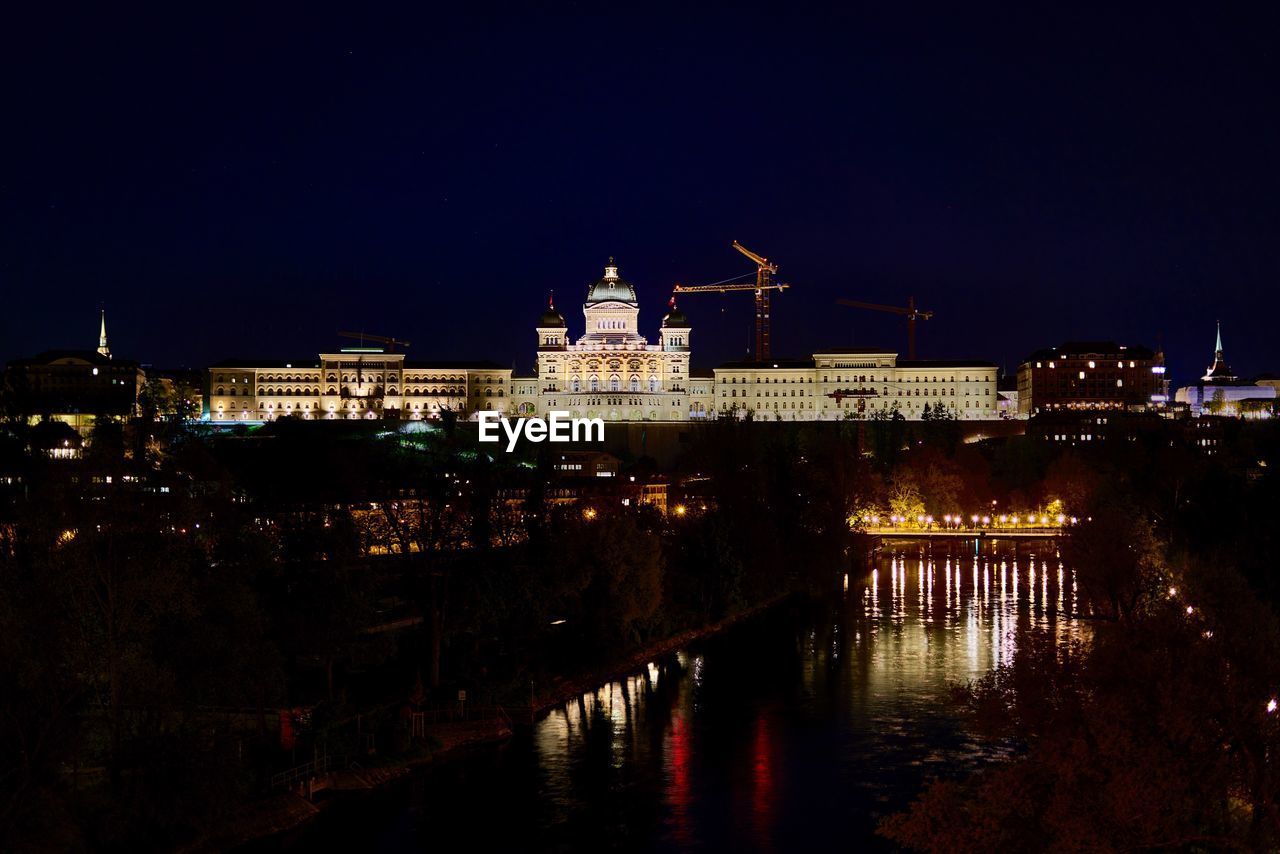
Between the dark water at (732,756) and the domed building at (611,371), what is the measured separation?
146ft

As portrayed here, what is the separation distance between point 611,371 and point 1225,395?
43.4 metres

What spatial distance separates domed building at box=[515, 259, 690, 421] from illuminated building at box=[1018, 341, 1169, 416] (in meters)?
20.9

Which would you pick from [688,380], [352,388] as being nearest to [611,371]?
[688,380]

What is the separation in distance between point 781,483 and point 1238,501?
42.9 ft

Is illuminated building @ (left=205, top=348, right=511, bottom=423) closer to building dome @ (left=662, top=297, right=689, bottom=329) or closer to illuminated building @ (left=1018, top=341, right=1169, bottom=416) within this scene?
building dome @ (left=662, top=297, right=689, bottom=329)

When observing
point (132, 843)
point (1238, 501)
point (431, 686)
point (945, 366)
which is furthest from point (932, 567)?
point (945, 366)

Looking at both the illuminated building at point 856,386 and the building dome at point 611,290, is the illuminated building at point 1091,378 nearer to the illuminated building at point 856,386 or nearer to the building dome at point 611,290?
the illuminated building at point 856,386

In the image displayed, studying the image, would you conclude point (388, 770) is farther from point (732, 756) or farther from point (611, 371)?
point (611, 371)

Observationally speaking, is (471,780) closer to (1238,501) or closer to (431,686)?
(431,686)

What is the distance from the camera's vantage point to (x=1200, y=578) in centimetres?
1752

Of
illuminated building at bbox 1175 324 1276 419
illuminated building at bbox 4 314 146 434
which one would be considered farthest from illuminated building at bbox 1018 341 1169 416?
illuminated building at bbox 4 314 146 434

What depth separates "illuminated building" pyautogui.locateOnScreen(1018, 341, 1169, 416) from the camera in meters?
80.4

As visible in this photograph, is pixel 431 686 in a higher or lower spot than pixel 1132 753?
lower

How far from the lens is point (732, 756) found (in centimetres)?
1919
